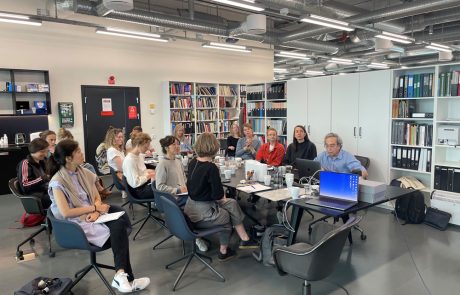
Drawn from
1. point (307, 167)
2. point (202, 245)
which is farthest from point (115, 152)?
point (307, 167)

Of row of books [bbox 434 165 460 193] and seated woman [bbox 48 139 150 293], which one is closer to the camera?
seated woman [bbox 48 139 150 293]

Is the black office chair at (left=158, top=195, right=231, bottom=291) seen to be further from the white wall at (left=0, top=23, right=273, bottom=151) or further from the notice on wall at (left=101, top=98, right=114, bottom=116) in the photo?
the notice on wall at (left=101, top=98, right=114, bottom=116)

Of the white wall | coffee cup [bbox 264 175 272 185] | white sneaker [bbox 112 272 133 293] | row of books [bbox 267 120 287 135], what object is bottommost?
white sneaker [bbox 112 272 133 293]

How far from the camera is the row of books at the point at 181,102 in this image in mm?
8836

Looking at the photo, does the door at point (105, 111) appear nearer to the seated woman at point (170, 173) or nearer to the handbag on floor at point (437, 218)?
the seated woman at point (170, 173)

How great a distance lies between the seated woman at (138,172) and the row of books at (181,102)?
4.63 m

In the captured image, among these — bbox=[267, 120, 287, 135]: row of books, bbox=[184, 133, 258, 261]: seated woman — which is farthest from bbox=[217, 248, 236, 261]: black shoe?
bbox=[267, 120, 287, 135]: row of books

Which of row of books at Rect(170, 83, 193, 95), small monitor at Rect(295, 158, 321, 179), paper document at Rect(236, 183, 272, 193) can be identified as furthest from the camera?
row of books at Rect(170, 83, 193, 95)

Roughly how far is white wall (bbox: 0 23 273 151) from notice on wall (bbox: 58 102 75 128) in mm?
122

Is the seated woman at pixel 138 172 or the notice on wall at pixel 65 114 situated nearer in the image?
the seated woman at pixel 138 172

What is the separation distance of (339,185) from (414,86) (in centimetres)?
303

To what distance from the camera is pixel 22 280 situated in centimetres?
316

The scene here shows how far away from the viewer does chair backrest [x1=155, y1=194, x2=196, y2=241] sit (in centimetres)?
287

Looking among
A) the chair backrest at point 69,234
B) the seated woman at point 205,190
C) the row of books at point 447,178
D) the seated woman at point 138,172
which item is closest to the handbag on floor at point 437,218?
the row of books at point 447,178
